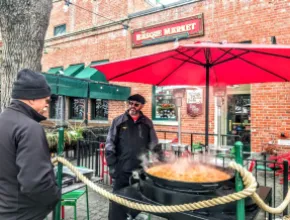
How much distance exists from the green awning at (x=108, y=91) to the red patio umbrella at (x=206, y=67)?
5.23m

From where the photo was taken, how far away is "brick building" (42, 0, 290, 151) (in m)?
7.34

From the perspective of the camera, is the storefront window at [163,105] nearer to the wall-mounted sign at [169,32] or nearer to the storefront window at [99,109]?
the wall-mounted sign at [169,32]

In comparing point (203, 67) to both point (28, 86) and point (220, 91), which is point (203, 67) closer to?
point (220, 91)

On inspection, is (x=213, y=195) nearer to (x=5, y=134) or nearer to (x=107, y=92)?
(x=5, y=134)

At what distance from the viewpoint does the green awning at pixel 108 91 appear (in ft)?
30.5

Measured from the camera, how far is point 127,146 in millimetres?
3541

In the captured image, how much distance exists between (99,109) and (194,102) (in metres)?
5.32

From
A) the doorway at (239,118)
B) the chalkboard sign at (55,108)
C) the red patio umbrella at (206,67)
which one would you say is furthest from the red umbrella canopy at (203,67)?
the chalkboard sign at (55,108)

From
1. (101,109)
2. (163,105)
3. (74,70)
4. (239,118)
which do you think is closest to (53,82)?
(74,70)

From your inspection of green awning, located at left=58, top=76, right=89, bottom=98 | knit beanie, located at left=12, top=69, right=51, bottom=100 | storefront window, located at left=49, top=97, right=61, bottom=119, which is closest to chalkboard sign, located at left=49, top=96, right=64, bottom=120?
storefront window, located at left=49, top=97, right=61, bottom=119

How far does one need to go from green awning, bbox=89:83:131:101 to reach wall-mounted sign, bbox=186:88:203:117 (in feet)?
9.80

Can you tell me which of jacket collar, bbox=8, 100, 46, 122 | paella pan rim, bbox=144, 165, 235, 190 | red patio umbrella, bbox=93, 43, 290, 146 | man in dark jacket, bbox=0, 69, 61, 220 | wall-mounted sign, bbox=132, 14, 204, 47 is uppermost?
wall-mounted sign, bbox=132, 14, 204, 47

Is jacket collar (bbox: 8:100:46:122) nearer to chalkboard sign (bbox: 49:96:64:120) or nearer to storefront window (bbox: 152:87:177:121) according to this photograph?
storefront window (bbox: 152:87:177:121)

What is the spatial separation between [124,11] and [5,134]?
10.6m
